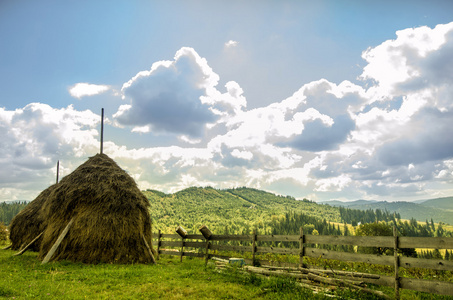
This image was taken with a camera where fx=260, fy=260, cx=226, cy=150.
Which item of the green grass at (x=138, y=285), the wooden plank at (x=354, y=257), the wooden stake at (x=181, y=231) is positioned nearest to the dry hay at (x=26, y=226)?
the green grass at (x=138, y=285)

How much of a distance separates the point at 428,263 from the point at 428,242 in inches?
21.1

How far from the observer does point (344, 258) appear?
27.9ft

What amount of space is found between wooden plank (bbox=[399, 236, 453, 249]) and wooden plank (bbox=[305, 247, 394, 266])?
0.63 m

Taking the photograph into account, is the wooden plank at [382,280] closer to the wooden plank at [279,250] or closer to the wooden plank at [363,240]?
the wooden plank at [363,240]

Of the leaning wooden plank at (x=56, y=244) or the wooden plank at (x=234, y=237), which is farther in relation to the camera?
the leaning wooden plank at (x=56, y=244)

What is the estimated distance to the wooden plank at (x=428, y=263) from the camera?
6.50 metres

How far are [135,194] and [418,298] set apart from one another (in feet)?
43.4

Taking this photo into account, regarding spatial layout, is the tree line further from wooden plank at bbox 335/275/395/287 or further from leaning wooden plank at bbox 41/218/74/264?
wooden plank at bbox 335/275/395/287

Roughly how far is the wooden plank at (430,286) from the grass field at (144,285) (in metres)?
0.83

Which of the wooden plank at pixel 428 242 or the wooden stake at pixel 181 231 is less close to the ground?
the wooden plank at pixel 428 242

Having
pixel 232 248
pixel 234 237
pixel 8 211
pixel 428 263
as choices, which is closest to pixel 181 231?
pixel 232 248

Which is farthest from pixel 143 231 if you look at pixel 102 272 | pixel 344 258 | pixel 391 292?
pixel 391 292

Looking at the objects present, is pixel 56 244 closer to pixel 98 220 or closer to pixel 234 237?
pixel 98 220

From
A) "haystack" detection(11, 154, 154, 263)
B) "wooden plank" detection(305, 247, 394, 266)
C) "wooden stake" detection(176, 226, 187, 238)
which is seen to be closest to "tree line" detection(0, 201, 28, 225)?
"haystack" detection(11, 154, 154, 263)
